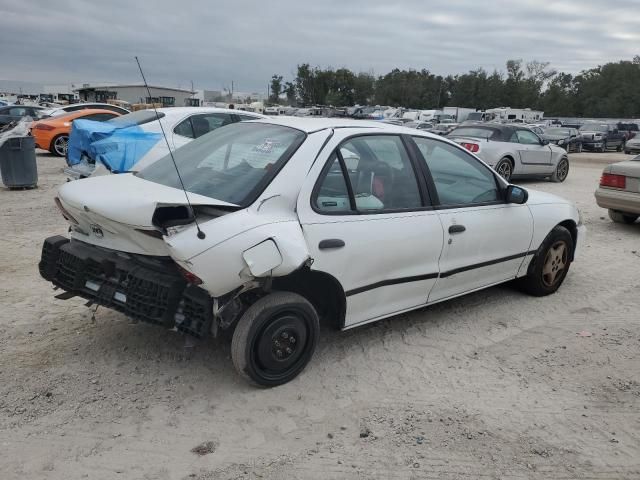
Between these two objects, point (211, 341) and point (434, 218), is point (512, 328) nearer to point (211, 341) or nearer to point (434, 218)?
point (434, 218)

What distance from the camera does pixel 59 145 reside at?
1496 cm

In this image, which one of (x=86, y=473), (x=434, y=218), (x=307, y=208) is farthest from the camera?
(x=434, y=218)

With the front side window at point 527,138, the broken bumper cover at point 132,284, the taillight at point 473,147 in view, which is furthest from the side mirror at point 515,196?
the front side window at point 527,138

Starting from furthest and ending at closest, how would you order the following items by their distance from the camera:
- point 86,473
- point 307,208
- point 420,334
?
point 420,334
point 307,208
point 86,473

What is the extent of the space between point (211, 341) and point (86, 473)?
1.48 meters

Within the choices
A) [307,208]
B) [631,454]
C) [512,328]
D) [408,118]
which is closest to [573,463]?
[631,454]

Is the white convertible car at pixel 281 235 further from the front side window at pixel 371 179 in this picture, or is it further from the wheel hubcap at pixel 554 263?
the wheel hubcap at pixel 554 263

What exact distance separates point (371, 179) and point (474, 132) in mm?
10517

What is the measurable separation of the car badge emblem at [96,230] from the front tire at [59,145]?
1293 cm

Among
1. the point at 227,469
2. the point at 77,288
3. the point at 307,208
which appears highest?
the point at 307,208

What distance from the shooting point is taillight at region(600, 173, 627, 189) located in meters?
8.20

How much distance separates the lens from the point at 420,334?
4.29 meters

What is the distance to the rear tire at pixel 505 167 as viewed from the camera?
42.2 ft

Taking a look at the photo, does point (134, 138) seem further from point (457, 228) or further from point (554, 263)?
point (554, 263)
